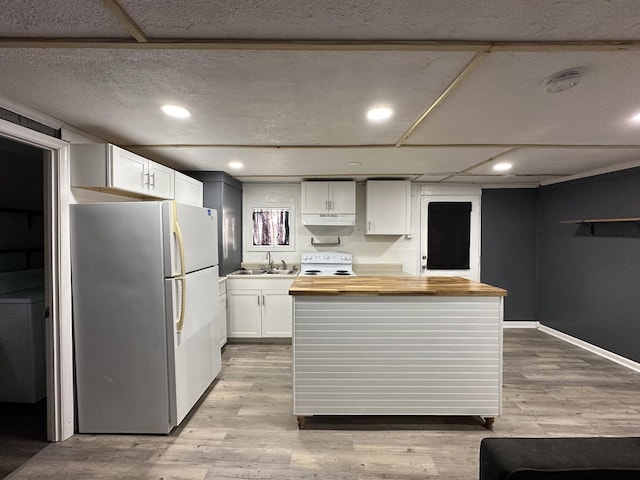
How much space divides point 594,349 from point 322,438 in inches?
143

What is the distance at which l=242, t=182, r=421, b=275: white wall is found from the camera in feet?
15.2

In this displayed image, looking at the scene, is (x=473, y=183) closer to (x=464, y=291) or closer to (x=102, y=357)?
(x=464, y=291)

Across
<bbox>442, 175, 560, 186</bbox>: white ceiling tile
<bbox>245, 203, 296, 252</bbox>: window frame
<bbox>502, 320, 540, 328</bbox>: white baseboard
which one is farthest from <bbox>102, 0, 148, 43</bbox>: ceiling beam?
<bbox>502, 320, 540, 328</bbox>: white baseboard

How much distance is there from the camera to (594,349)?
3.75 m

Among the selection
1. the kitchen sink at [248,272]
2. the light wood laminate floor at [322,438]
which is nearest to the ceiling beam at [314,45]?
the light wood laminate floor at [322,438]

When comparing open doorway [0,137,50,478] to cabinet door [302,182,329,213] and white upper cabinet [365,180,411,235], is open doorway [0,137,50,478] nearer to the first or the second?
cabinet door [302,182,329,213]

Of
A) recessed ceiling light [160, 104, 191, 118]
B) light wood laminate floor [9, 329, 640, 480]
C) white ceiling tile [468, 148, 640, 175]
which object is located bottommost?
light wood laminate floor [9, 329, 640, 480]

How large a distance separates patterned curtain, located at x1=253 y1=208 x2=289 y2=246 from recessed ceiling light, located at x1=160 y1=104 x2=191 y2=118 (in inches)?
107

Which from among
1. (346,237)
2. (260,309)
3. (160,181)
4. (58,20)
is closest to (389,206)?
(346,237)

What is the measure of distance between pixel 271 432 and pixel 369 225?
2834 mm

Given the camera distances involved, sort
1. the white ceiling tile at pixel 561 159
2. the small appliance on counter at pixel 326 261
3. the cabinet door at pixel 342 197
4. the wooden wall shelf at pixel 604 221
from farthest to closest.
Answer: the small appliance on counter at pixel 326 261
the cabinet door at pixel 342 197
the wooden wall shelf at pixel 604 221
the white ceiling tile at pixel 561 159

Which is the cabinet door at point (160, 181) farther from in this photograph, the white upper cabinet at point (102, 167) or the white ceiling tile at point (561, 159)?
the white ceiling tile at point (561, 159)

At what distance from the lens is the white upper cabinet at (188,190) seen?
3160 millimetres

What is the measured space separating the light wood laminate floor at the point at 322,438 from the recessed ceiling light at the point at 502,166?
2.20 m
